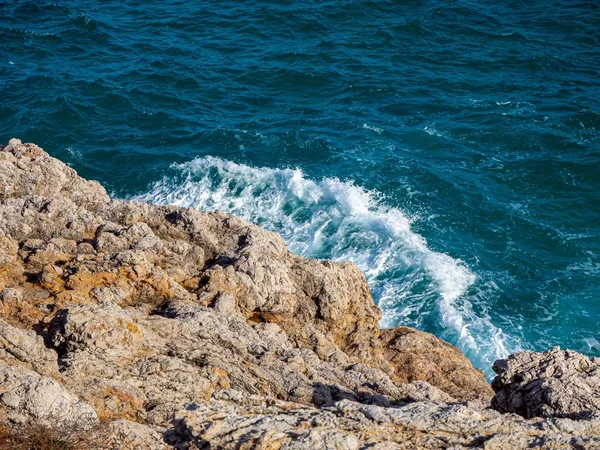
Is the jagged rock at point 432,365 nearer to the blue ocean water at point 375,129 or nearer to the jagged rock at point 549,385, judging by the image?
the jagged rock at point 549,385

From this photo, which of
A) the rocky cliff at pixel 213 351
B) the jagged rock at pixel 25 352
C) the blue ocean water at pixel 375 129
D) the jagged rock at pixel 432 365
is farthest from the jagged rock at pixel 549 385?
the blue ocean water at pixel 375 129

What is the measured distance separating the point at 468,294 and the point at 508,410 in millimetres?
16658

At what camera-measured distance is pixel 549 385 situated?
46.2 feet

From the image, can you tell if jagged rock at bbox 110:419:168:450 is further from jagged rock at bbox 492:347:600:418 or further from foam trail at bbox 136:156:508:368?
foam trail at bbox 136:156:508:368

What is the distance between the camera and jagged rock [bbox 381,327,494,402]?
744 inches

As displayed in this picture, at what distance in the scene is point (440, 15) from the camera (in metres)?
55.2

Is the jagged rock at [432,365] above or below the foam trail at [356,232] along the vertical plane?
above

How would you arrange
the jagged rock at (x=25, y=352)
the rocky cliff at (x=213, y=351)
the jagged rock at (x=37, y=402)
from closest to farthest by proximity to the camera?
the jagged rock at (x=37, y=402), the rocky cliff at (x=213, y=351), the jagged rock at (x=25, y=352)

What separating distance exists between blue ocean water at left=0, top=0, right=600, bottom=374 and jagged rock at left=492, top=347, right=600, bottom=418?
13.1m

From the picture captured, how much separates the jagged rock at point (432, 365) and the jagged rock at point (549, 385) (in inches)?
125

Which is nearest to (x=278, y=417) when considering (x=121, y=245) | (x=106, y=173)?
(x=121, y=245)

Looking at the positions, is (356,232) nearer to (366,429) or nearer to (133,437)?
(366,429)

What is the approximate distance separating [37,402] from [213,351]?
15.0 feet

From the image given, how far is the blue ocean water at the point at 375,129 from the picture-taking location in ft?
105
